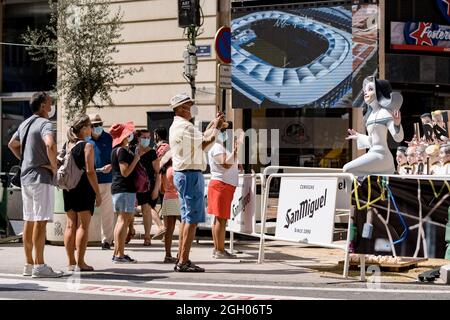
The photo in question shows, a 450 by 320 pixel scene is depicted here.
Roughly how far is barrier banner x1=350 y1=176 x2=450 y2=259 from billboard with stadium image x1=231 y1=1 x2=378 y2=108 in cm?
1050

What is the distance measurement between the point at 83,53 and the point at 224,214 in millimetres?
8599

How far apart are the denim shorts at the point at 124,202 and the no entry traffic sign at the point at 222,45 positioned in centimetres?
541

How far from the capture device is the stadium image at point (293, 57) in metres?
18.8

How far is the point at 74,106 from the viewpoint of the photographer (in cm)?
1817

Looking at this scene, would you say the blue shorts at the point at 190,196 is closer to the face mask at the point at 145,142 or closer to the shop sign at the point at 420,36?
the face mask at the point at 145,142

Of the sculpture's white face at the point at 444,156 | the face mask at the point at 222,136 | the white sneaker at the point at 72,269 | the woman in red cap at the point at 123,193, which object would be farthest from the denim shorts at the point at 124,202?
the sculpture's white face at the point at 444,156

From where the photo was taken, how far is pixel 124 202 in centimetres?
994

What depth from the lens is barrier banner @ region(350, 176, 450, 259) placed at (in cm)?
809

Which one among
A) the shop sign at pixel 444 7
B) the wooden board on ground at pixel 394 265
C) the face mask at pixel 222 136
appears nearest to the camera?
the wooden board on ground at pixel 394 265

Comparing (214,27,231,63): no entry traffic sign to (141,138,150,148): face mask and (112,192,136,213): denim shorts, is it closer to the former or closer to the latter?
(141,138,150,148): face mask

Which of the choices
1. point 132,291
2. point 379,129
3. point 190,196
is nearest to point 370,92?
point 379,129

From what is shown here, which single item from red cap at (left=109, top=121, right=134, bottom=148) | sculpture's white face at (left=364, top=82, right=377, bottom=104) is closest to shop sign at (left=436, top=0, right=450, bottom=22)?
sculpture's white face at (left=364, top=82, right=377, bottom=104)
